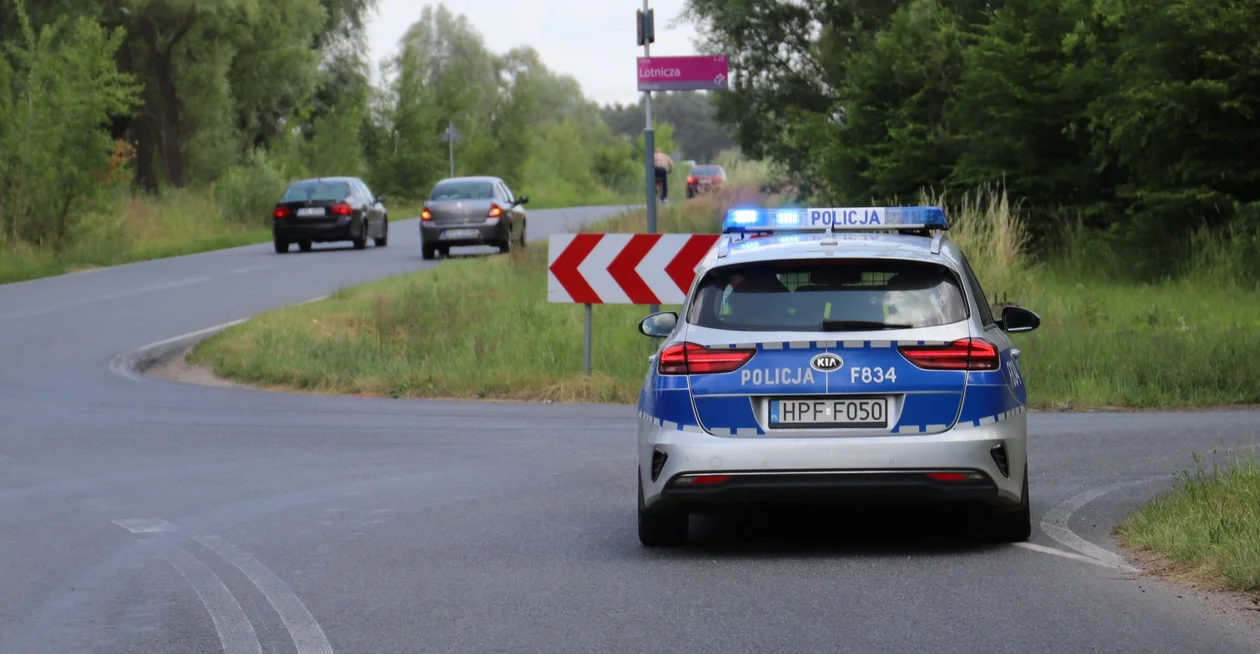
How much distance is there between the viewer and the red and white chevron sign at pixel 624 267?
640 inches

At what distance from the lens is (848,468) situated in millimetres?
8211

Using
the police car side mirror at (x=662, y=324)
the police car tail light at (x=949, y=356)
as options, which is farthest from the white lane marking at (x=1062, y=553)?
the police car side mirror at (x=662, y=324)

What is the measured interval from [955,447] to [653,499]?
4.48 ft

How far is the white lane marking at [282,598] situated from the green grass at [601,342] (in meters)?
7.57

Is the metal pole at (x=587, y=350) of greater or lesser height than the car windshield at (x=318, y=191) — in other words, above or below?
below

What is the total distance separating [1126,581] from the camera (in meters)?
7.84

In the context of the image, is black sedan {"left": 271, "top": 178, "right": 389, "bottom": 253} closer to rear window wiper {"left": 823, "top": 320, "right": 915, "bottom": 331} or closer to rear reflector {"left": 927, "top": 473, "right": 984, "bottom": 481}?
rear window wiper {"left": 823, "top": 320, "right": 915, "bottom": 331}

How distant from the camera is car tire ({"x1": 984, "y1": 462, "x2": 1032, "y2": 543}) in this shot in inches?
343

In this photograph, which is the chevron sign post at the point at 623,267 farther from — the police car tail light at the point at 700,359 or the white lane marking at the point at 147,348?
the police car tail light at the point at 700,359

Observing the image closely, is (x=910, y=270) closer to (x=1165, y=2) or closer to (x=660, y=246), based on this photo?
(x=660, y=246)

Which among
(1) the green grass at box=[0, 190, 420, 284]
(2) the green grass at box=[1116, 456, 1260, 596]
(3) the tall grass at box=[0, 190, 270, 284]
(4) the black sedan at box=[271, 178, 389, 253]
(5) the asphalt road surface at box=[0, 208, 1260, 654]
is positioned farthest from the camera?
(4) the black sedan at box=[271, 178, 389, 253]

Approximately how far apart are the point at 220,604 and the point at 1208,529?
4.19 metres

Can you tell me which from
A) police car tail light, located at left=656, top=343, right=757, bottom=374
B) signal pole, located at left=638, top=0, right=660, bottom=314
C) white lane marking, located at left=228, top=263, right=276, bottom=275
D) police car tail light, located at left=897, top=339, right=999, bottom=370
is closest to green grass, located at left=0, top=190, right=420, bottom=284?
white lane marking, located at left=228, top=263, right=276, bottom=275

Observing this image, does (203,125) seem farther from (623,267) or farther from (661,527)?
(661,527)
